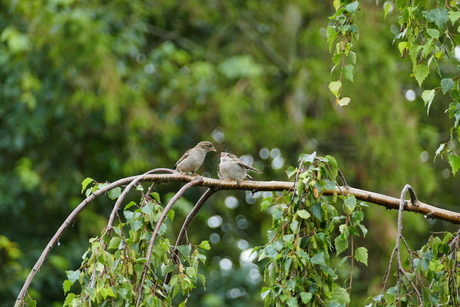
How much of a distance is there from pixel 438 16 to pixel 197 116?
30.2 feet

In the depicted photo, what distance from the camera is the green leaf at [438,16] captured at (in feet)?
10.0

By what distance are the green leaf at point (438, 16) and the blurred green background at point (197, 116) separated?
7355 millimetres

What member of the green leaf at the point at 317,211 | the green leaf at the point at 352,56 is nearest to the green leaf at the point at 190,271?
the green leaf at the point at 317,211

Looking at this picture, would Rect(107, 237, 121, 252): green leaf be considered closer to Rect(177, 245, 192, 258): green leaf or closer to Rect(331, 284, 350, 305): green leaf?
Rect(177, 245, 192, 258): green leaf

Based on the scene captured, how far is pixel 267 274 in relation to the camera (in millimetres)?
3174

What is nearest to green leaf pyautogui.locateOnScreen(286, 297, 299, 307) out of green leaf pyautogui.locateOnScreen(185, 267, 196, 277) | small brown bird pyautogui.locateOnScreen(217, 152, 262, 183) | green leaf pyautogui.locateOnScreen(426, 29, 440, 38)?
green leaf pyautogui.locateOnScreen(185, 267, 196, 277)

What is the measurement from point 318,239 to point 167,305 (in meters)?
0.67

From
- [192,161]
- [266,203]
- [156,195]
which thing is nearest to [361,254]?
[266,203]

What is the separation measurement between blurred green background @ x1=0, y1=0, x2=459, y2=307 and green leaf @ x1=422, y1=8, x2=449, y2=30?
7.35 metres

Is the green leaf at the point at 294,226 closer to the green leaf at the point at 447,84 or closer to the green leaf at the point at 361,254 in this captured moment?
the green leaf at the point at 361,254

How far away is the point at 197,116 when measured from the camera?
40.0ft

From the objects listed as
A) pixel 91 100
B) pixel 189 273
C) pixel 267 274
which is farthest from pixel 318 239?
pixel 91 100

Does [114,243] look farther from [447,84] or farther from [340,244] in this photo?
[447,84]

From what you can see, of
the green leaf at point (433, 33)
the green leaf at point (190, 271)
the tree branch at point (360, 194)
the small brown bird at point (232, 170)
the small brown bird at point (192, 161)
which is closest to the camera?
the green leaf at point (433, 33)
